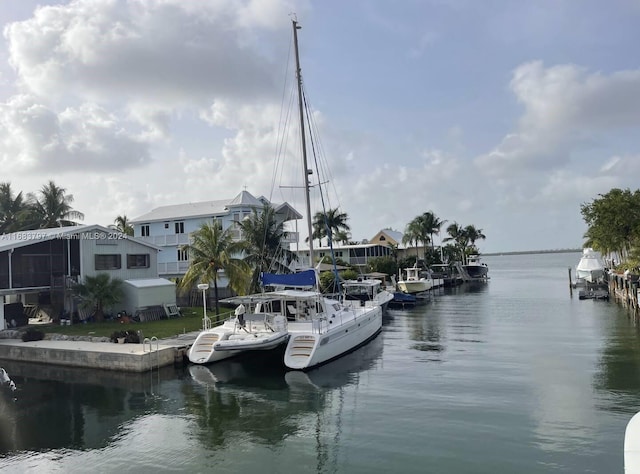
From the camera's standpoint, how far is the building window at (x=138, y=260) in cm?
3409

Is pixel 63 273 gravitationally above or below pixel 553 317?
above

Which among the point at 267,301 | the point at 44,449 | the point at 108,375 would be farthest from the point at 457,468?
the point at 108,375

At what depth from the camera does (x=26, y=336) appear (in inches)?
979

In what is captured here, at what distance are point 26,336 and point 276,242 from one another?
52.3 ft

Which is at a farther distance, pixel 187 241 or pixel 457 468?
pixel 187 241

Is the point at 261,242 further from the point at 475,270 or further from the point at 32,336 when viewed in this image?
the point at 475,270

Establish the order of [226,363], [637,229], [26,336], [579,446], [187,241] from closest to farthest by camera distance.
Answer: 1. [579,446]
2. [226,363]
3. [26,336]
4. [637,229]
5. [187,241]

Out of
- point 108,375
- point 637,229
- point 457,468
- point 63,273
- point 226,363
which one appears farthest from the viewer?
point 637,229

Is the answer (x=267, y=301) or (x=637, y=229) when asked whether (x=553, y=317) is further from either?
(x=267, y=301)

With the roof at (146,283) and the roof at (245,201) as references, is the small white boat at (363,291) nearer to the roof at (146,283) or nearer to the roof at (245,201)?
the roof at (245,201)

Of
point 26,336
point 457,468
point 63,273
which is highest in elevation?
point 63,273

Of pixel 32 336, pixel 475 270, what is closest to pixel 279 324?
pixel 32 336

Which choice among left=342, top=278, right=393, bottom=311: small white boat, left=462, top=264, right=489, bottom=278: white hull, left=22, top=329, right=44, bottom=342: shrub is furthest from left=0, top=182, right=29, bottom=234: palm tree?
left=462, top=264, right=489, bottom=278: white hull

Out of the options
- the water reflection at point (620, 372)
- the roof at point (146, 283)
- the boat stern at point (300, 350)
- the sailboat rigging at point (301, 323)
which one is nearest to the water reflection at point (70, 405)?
the sailboat rigging at point (301, 323)
